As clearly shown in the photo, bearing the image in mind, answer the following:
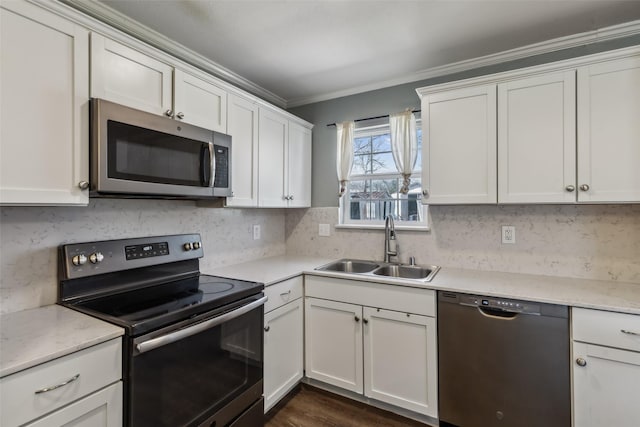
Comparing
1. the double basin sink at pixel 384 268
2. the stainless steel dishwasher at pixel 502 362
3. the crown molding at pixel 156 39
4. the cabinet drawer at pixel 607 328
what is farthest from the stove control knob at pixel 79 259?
the cabinet drawer at pixel 607 328

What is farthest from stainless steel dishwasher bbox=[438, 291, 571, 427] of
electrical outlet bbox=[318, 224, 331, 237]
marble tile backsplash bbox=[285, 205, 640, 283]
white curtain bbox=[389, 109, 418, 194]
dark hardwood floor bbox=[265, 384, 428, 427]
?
electrical outlet bbox=[318, 224, 331, 237]

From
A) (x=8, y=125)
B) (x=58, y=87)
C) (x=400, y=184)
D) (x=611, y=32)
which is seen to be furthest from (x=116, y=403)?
(x=611, y=32)

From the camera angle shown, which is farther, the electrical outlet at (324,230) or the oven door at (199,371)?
the electrical outlet at (324,230)

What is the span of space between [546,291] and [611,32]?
162 centimetres

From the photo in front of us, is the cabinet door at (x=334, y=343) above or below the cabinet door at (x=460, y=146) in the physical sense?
below

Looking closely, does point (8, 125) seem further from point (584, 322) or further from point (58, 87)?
point (584, 322)

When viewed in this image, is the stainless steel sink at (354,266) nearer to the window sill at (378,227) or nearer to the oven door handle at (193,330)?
the window sill at (378,227)

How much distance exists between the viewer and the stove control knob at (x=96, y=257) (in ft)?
4.94

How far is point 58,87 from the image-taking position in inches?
48.0

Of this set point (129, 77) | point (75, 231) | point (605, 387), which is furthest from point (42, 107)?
point (605, 387)

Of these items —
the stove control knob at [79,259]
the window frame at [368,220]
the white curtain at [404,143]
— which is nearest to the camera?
the stove control knob at [79,259]

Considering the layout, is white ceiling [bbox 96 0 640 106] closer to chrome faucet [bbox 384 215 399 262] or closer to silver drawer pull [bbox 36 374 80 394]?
chrome faucet [bbox 384 215 399 262]

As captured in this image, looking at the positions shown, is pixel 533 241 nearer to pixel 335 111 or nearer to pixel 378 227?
pixel 378 227

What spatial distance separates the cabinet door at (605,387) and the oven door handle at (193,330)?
1620 millimetres
